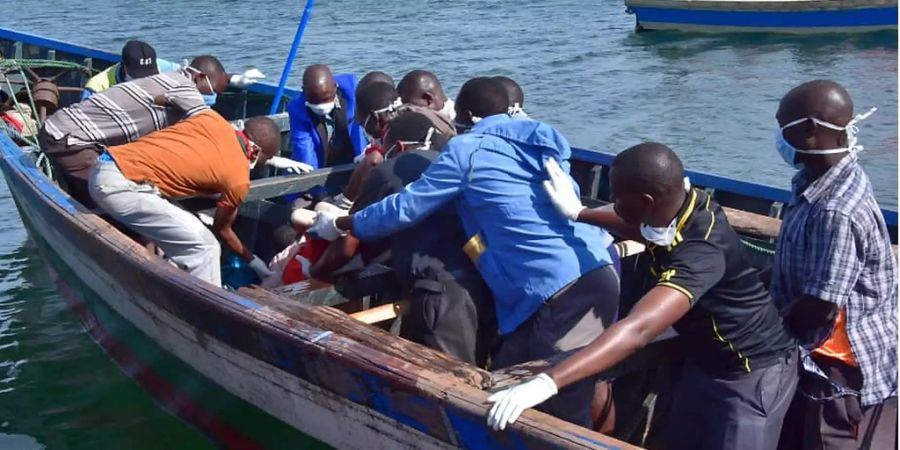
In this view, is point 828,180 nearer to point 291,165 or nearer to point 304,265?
point 304,265

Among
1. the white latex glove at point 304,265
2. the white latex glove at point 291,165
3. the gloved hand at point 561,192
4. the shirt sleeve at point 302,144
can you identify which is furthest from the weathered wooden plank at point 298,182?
the gloved hand at point 561,192

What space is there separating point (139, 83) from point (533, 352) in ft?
10.7

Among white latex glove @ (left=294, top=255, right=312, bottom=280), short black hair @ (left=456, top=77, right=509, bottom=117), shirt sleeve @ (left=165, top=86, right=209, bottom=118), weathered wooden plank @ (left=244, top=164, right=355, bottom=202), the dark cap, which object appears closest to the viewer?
short black hair @ (left=456, top=77, right=509, bottom=117)

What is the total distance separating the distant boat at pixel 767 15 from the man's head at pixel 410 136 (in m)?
14.9

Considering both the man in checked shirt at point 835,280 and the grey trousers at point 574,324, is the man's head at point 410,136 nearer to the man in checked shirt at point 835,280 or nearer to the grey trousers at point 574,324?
the grey trousers at point 574,324

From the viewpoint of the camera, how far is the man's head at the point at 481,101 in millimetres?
4168

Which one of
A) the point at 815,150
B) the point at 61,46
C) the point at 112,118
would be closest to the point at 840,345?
the point at 815,150

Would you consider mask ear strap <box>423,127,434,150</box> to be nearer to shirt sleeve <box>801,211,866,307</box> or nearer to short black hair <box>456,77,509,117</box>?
short black hair <box>456,77,509,117</box>

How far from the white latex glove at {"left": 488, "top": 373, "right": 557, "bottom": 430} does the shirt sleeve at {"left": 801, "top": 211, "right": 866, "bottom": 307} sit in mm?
905

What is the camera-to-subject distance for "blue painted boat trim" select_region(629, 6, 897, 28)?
17.7 meters

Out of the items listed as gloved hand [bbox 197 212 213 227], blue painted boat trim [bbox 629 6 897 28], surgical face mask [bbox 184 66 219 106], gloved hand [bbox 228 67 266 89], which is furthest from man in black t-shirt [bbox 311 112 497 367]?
blue painted boat trim [bbox 629 6 897 28]

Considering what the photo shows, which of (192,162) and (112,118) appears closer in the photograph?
(192,162)

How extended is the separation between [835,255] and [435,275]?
1513 millimetres

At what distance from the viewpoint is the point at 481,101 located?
416cm
